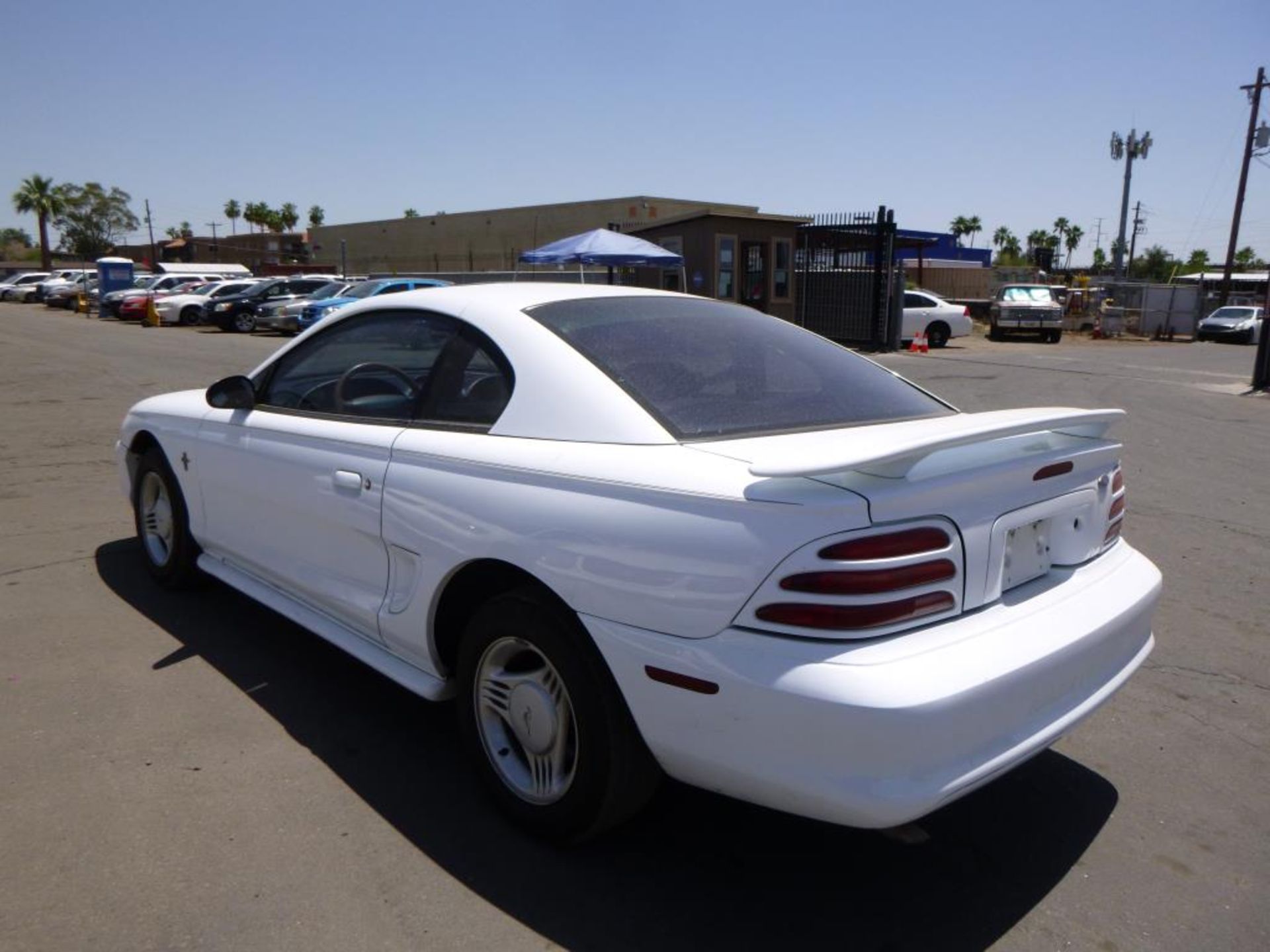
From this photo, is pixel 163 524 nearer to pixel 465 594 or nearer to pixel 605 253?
pixel 465 594

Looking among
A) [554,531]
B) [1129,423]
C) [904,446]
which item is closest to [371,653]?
[554,531]

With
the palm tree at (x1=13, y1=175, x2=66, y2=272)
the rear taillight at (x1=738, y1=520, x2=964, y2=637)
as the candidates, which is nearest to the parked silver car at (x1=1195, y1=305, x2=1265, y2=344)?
the rear taillight at (x1=738, y1=520, x2=964, y2=637)

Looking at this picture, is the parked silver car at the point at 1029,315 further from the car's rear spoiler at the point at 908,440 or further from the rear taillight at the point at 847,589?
the rear taillight at the point at 847,589

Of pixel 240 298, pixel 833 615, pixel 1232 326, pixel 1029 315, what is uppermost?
pixel 833 615

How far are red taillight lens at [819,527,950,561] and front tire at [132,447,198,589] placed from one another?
3451mm

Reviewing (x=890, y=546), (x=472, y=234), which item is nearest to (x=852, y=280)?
(x=890, y=546)

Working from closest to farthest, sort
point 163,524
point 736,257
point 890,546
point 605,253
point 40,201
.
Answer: point 890,546 < point 163,524 < point 605,253 < point 736,257 < point 40,201

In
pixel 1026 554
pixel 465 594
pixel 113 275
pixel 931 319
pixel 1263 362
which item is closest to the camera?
pixel 1026 554

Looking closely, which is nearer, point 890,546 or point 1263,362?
point 890,546

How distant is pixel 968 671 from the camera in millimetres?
2197

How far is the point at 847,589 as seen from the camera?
2.14 meters

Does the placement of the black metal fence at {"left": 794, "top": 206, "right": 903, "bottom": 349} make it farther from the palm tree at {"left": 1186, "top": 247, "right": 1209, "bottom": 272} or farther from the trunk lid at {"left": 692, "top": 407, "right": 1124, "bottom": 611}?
the palm tree at {"left": 1186, "top": 247, "right": 1209, "bottom": 272}

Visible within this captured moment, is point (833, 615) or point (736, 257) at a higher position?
point (736, 257)

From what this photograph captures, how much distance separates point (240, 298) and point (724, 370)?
91.3 feet
